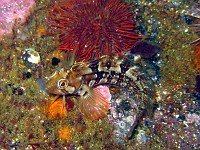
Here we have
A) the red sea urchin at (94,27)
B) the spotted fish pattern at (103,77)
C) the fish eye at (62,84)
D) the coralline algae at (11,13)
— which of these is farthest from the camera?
the coralline algae at (11,13)

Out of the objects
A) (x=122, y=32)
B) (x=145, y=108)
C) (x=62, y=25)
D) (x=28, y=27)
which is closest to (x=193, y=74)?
(x=145, y=108)

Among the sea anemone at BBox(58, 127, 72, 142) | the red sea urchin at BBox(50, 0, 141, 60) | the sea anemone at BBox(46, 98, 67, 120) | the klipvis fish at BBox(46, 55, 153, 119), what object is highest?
the red sea urchin at BBox(50, 0, 141, 60)

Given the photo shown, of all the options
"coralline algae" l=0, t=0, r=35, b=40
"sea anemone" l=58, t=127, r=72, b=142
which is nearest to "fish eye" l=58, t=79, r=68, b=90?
"sea anemone" l=58, t=127, r=72, b=142

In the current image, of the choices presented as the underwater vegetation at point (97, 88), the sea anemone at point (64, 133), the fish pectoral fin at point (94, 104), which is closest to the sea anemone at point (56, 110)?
the underwater vegetation at point (97, 88)

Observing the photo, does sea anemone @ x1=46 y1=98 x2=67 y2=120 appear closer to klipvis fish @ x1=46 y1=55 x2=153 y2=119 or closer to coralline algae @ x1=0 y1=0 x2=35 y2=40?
klipvis fish @ x1=46 y1=55 x2=153 y2=119

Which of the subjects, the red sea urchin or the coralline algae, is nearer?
the red sea urchin

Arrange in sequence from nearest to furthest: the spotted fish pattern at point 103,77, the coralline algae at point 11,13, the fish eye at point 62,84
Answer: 1. the fish eye at point 62,84
2. the spotted fish pattern at point 103,77
3. the coralline algae at point 11,13

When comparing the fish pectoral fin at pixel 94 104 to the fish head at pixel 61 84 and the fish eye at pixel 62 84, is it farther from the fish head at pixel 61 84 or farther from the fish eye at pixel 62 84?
the fish eye at pixel 62 84

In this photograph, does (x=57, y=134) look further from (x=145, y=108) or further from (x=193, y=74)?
(x=193, y=74)

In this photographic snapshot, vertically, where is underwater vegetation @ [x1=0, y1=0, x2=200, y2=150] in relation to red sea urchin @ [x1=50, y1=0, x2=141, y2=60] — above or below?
below
